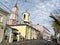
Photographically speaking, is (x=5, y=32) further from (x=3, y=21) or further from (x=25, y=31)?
(x=25, y=31)

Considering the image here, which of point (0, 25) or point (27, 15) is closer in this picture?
point (0, 25)

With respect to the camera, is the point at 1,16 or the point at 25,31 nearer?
the point at 1,16

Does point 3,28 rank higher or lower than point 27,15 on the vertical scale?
lower

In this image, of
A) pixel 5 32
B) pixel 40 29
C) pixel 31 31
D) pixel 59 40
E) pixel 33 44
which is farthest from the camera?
pixel 40 29

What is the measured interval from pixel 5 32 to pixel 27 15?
2005 cm

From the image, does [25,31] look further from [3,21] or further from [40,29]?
[40,29]

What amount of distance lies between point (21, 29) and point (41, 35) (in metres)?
15.9

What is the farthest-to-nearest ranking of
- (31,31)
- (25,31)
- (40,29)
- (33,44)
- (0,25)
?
(40,29)
(31,31)
(25,31)
(0,25)
(33,44)

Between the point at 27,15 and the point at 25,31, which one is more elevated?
the point at 27,15

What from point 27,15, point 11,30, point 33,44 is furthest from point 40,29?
point 33,44

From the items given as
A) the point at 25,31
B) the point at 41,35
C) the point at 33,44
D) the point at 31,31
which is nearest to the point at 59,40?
the point at 33,44

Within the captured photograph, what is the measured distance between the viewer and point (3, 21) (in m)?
47.9

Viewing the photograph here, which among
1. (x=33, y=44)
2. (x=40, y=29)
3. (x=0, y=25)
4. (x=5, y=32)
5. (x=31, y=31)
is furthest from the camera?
(x=40, y=29)

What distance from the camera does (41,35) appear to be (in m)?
73.3
